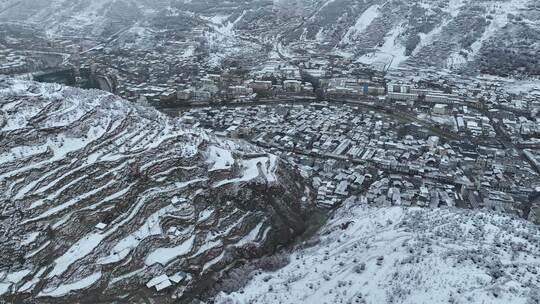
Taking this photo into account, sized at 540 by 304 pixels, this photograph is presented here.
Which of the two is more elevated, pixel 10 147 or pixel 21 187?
pixel 10 147

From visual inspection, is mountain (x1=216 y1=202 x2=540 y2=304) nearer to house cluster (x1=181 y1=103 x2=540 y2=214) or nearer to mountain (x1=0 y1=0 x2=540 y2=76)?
house cluster (x1=181 y1=103 x2=540 y2=214)

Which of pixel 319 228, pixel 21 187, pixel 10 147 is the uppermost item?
pixel 10 147

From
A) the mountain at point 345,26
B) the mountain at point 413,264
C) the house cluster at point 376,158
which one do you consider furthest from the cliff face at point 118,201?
the mountain at point 345,26

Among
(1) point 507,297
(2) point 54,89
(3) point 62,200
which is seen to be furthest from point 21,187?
(1) point 507,297

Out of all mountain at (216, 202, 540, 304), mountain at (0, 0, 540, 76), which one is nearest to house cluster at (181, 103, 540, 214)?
mountain at (216, 202, 540, 304)

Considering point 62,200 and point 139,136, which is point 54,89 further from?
point 62,200
